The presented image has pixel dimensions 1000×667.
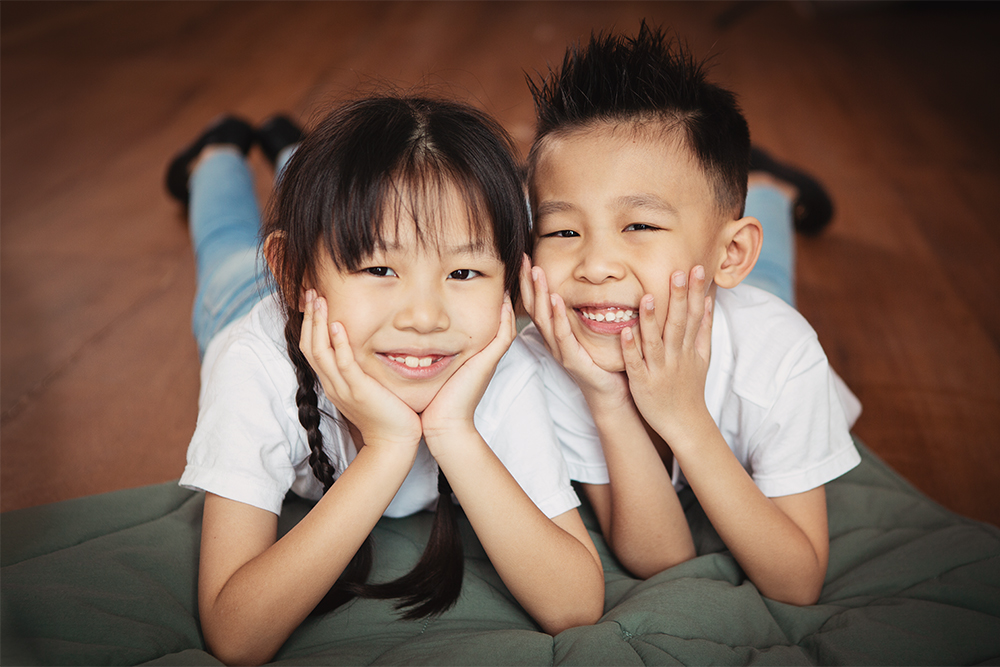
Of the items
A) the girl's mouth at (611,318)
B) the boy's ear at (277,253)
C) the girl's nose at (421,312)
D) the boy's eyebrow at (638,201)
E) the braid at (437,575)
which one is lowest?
the braid at (437,575)

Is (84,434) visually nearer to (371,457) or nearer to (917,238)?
(371,457)

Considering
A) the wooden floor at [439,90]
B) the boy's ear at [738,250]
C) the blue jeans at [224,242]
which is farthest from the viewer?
the wooden floor at [439,90]

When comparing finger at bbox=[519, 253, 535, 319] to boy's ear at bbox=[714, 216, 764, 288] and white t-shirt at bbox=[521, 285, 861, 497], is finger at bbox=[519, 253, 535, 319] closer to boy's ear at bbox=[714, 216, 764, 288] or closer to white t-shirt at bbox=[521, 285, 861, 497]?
white t-shirt at bbox=[521, 285, 861, 497]

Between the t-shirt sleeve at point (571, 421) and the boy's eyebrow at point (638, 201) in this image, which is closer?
the boy's eyebrow at point (638, 201)

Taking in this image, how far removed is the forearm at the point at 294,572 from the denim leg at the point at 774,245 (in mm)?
941

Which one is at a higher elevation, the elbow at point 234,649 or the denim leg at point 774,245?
the denim leg at point 774,245

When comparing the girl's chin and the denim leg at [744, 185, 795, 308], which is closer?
the girl's chin

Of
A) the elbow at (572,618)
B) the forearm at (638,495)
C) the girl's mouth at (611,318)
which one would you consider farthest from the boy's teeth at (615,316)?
the elbow at (572,618)

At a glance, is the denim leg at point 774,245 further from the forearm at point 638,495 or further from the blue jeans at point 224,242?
the blue jeans at point 224,242

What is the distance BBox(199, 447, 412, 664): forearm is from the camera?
2.54 feet

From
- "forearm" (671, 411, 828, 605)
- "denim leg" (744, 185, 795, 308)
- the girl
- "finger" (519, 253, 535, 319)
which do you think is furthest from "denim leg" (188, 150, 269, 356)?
"denim leg" (744, 185, 795, 308)

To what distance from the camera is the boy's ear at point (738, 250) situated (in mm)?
1005

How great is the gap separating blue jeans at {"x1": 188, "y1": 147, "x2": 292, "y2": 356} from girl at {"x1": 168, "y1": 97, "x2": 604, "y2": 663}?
13.0 inches

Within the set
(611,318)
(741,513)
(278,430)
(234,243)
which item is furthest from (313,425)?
(234,243)
